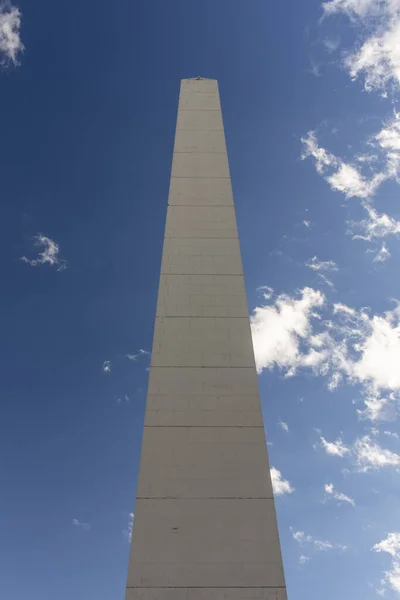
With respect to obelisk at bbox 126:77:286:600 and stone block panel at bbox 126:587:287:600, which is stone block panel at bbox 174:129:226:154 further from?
stone block panel at bbox 126:587:287:600

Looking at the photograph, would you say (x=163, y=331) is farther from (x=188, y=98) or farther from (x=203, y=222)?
(x=188, y=98)

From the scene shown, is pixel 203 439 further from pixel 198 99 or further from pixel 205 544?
pixel 198 99

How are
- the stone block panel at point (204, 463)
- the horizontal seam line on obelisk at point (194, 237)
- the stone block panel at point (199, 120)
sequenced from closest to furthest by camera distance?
the stone block panel at point (204, 463)
the horizontal seam line on obelisk at point (194, 237)
the stone block panel at point (199, 120)

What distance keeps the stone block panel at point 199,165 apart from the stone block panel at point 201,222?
1658mm

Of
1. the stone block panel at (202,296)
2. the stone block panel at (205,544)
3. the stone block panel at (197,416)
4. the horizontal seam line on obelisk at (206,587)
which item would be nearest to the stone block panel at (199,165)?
the stone block panel at (202,296)

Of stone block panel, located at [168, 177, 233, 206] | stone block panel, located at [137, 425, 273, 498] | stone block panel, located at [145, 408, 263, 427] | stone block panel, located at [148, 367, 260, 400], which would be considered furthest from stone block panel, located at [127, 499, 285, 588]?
stone block panel, located at [168, 177, 233, 206]

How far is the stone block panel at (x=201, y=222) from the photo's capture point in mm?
13078

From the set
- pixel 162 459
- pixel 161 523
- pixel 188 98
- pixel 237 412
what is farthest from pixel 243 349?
pixel 188 98

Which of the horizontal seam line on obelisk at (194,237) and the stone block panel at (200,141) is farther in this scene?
the stone block panel at (200,141)

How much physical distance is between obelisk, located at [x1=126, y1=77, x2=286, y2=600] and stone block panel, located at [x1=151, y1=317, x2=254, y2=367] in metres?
0.02

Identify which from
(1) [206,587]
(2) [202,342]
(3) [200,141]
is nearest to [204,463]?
(1) [206,587]

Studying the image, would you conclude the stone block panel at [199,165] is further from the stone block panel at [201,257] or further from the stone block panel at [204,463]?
the stone block panel at [204,463]

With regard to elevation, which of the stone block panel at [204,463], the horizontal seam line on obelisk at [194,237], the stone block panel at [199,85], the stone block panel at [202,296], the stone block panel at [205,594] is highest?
the stone block panel at [199,85]

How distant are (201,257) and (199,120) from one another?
23.1 feet
